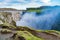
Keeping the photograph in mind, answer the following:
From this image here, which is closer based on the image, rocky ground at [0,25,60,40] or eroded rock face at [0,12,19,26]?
rocky ground at [0,25,60,40]

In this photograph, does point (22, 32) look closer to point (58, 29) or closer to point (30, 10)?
point (30, 10)

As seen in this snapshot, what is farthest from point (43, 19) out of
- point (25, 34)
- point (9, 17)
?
point (9, 17)

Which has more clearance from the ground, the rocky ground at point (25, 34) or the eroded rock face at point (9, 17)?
the eroded rock face at point (9, 17)

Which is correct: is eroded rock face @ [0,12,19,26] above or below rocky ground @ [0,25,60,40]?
above

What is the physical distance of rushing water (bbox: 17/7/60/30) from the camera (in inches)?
193

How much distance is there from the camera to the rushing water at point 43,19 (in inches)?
193

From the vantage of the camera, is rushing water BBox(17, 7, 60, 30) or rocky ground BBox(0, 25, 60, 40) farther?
rushing water BBox(17, 7, 60, 30)

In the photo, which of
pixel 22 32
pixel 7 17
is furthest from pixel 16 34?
pixel 7 17

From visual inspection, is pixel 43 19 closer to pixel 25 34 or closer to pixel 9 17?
pixel 25 34

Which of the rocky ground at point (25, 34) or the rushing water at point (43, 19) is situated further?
the rushing water at point (43, 19)

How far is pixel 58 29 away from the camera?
4.82m

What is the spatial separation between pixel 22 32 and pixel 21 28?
0.15 m

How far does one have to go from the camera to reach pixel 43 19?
195 inches

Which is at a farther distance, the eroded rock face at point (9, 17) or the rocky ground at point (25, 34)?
the eroded rock face at point (9, 17)
